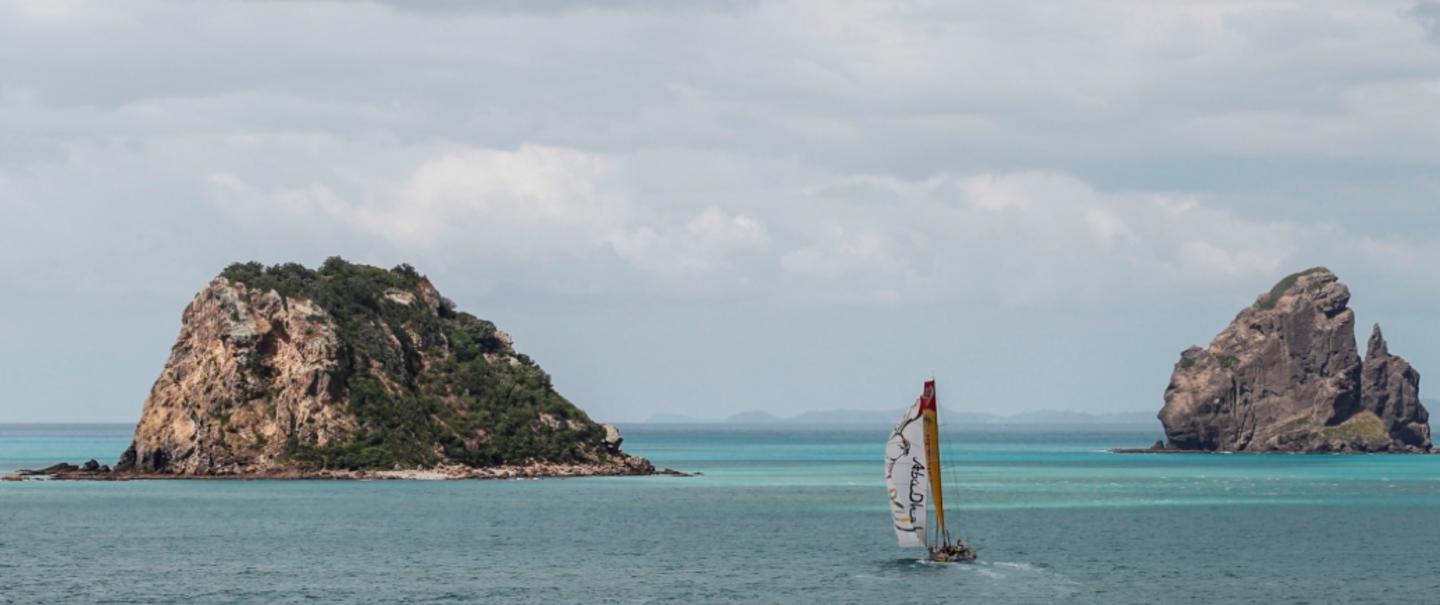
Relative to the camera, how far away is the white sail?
92.3m

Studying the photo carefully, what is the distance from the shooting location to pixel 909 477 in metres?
93.3

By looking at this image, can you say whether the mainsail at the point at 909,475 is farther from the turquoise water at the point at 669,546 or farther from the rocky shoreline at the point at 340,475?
the rocky shoreline at the point at 340,475

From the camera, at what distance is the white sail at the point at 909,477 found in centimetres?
9231

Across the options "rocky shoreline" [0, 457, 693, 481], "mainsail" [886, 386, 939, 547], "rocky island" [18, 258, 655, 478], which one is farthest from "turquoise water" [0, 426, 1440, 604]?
"rocky island" [18, 258, 655, 478]

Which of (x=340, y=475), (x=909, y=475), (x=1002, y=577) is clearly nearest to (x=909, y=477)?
(x=909, y=475)

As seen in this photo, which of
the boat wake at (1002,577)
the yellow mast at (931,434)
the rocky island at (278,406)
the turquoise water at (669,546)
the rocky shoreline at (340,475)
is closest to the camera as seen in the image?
the boat wake at (1002,577)

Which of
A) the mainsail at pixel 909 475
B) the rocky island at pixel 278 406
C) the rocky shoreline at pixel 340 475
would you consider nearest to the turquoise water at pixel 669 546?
the mainsail at pixel 909 475

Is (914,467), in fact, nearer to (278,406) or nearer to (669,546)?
(669,546)

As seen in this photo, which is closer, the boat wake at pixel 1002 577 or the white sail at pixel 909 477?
the boat wake at pixel 1002 577

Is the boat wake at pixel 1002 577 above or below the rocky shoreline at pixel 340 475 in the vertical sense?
below

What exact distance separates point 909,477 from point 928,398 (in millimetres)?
4314

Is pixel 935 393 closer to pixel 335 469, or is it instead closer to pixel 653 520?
pixel 653 520

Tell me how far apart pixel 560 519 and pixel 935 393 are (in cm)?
5076

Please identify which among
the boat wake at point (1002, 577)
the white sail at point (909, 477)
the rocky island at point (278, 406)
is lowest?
the boat wake at point (1002, 577)
